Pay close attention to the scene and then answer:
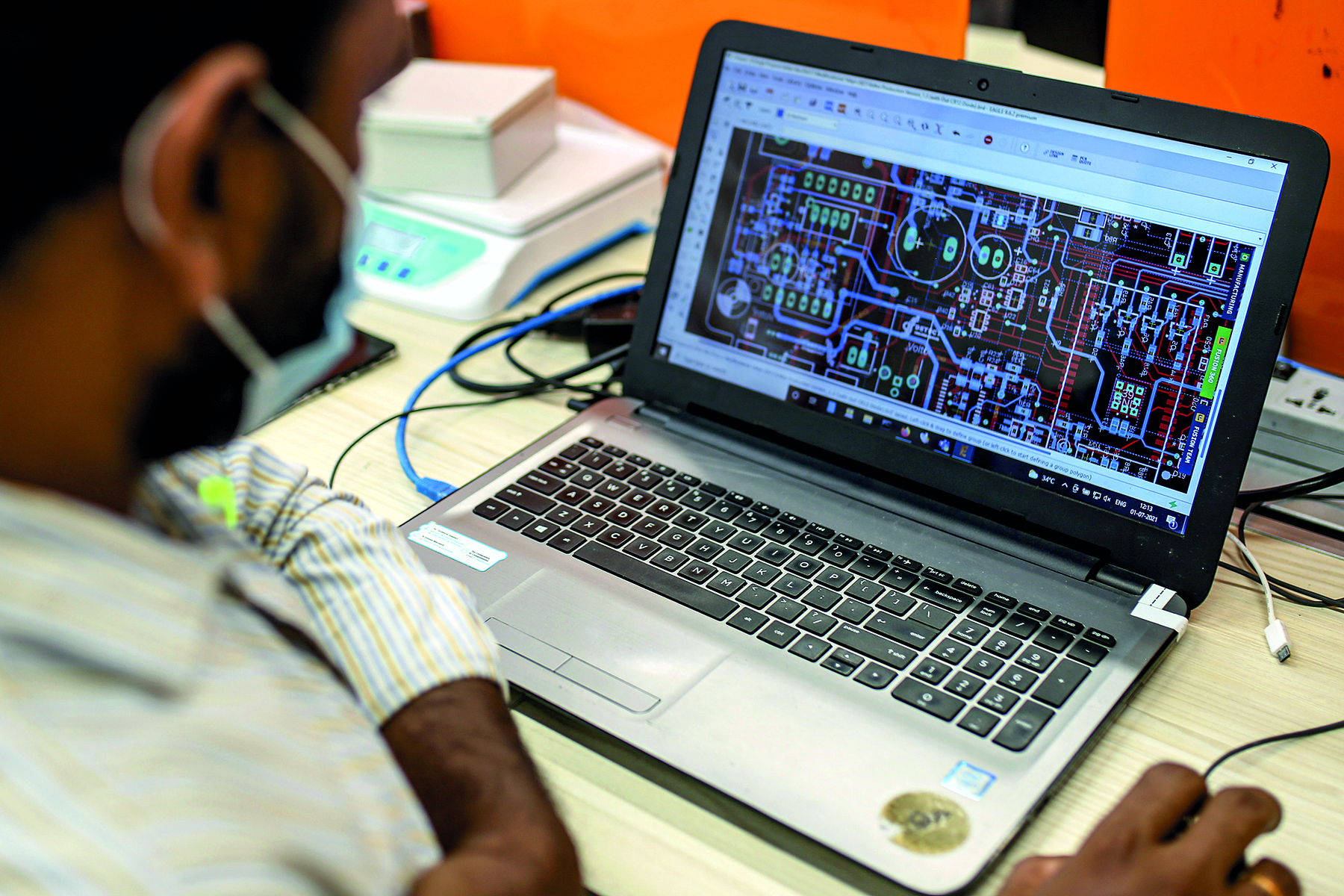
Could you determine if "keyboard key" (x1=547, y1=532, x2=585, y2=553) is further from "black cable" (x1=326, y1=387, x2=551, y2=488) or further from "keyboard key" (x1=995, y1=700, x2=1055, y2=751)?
"keyboard key" (x1=995, y1=700, x2=1055, y2=751)

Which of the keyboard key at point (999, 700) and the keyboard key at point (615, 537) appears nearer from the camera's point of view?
the keyboard key at point (999, 700)

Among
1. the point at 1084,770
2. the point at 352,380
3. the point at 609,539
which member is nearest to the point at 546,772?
the point at 609,539

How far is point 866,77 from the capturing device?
2.60ft

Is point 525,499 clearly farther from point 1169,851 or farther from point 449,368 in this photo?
point 1169,851

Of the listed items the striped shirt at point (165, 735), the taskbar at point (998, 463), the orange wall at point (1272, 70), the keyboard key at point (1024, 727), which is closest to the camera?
the striped shirt at point (165, 735)

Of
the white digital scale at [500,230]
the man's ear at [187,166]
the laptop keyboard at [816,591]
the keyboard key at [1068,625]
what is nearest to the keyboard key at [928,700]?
the laptop keyboard at [816,591]

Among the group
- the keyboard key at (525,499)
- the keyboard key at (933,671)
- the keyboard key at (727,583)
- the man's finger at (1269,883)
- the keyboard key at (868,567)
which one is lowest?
the keyboard key at (525,499)

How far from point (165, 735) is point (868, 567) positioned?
1.58ft

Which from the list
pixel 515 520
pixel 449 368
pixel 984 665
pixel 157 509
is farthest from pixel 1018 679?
pixel 449 368

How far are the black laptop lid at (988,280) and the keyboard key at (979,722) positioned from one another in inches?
6.9

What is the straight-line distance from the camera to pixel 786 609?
0.70 meters

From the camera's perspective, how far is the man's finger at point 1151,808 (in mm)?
489

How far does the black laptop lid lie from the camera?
0.67 meters

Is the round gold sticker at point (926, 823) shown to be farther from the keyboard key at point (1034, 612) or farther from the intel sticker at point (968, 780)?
the keyboard key at point (1034, 612)
